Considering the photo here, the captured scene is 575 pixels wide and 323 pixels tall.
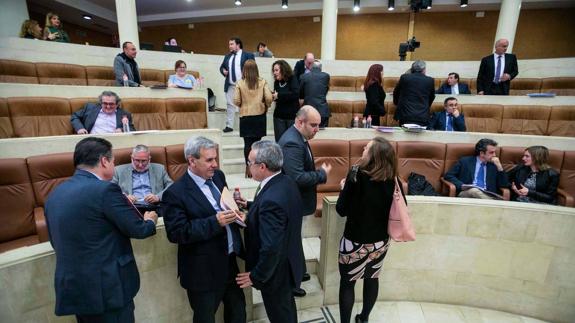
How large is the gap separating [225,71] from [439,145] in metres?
3.19

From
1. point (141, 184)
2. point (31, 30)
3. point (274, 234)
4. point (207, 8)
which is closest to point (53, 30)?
point (31, 30)

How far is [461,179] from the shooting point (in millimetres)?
3070

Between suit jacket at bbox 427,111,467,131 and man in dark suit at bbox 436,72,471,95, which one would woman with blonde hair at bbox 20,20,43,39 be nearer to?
suit jacket at bbox 427,111,467,131

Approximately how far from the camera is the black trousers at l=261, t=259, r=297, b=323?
4.69 ft

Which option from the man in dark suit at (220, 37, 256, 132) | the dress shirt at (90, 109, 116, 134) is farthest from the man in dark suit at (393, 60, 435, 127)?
the dress shirt at (90, 109, 116, 134)

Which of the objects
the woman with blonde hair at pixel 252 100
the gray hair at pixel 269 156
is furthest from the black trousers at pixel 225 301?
the woman with blonde hair at pixel 252 100

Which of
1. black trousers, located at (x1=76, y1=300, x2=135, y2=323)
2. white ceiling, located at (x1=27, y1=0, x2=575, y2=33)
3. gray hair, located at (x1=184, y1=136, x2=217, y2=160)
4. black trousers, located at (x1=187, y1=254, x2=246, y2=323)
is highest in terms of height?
white ceiling, located at (x1=27, y1=0, x2=575, y2=33)

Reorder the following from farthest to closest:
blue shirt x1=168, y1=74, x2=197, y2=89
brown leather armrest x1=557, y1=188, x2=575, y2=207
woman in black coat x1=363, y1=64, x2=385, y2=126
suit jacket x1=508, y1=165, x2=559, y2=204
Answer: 1. blue shirt x1=168, y1=74, x2=197, y2=89
2. woman in black coat x1=363, y1=64, x2=385, y2=126
3. suit jacket x1=508, y1=165, x2=559, y2=204
4. brown leather armrest x1=557, y1=188, x2=575, y2=207

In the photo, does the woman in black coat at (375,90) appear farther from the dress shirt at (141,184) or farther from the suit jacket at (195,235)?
the suit jacket at (195,235)

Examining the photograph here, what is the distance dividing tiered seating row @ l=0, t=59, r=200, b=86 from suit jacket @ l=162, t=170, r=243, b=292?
4610 millimetres

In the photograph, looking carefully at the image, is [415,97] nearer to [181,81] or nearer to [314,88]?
[314,88]

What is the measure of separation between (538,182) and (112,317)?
12.3ft

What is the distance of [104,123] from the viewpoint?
3096mm

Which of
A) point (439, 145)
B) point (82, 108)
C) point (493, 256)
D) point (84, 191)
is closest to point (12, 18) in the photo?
point (82, 108)
